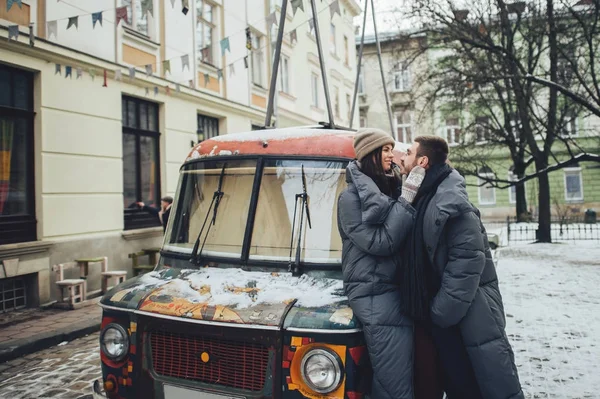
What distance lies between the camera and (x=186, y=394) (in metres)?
2.75

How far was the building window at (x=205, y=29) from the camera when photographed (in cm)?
1350

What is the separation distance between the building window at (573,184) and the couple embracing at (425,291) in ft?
110

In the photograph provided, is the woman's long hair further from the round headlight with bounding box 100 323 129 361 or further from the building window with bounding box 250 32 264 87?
the building window with bounding box 250 32 264 87

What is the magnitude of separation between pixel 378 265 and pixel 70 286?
724cm

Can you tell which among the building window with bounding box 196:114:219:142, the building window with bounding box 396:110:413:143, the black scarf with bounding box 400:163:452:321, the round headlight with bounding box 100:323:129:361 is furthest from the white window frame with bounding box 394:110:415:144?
the round headlight with bounding box 100:323:129:361

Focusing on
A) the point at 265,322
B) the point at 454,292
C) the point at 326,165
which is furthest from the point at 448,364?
the point at 326,165

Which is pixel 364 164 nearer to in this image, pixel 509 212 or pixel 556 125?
pixel 556 125

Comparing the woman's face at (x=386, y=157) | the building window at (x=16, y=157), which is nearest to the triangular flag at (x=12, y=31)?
the building window at (x=16, y=157)

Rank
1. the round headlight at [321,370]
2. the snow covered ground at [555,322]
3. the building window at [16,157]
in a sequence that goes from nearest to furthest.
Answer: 1. the round headlight at [321,370]
2. the snow covered ground at [555,322]
3. the building window at [16,157]

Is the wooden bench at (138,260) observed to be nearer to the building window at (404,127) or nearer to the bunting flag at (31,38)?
the bunting flag at (31,38)

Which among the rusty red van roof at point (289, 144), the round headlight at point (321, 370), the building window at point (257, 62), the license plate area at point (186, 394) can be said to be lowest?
the license plate area at point (186, 394)

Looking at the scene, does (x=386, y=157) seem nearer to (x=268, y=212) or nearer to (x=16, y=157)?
(x=268, y=212)

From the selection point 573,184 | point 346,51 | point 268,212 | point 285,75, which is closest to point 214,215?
point 268,212

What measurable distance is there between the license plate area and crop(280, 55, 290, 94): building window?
58.8 ft
